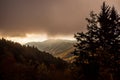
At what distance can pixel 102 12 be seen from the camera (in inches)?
1226

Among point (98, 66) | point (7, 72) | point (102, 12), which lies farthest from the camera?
point (7, 72)

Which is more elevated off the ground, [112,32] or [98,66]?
[112,32]

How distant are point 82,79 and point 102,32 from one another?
673 centimetres

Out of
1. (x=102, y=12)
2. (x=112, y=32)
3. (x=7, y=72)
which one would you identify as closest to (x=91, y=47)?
(x=112, y=32)

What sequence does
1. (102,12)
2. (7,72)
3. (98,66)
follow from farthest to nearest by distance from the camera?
(7,72) < (102,12) < (98,66)

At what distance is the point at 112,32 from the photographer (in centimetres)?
2928

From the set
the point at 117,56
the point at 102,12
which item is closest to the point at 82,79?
the point at 117,56

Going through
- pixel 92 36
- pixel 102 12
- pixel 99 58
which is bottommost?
pixel 99 58

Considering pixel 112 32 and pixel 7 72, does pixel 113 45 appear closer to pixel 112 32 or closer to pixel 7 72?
pixel 112 32

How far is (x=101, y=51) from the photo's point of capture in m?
28.1

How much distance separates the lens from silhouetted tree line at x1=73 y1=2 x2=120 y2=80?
28.2 m

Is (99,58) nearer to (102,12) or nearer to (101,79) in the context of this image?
(101,79)

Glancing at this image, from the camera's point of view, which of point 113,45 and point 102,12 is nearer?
point 113,45

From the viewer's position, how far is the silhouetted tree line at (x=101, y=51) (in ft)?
92.4
